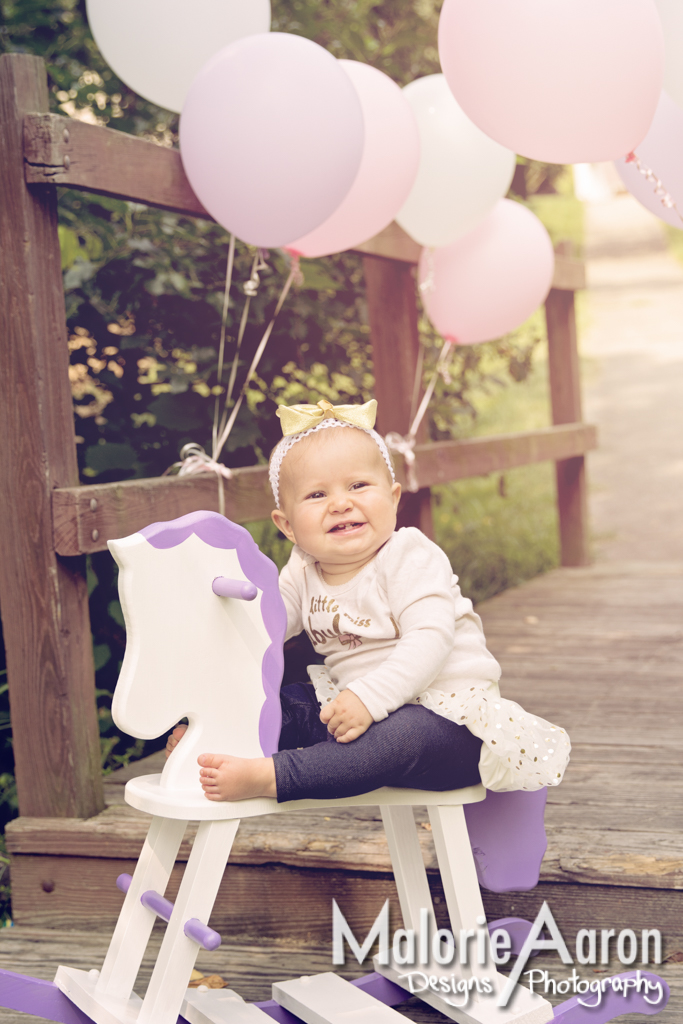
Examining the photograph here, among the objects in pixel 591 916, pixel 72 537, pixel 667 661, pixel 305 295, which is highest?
pixel 305 295

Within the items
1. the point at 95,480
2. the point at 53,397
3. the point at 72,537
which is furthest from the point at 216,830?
the point at 95,480

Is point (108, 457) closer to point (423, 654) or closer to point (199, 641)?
point (199, 641)

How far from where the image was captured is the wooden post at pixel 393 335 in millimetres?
3027

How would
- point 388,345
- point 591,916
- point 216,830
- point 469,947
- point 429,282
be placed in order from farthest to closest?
1. point 388,345
2. point 429,282
3. point 591,916
4. point 469,947
5. point 216,830

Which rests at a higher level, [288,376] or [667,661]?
[288,376]

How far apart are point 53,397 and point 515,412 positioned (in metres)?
6.13

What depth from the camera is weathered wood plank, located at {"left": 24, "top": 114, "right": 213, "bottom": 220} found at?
181 centimetres

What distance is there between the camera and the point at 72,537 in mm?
1836

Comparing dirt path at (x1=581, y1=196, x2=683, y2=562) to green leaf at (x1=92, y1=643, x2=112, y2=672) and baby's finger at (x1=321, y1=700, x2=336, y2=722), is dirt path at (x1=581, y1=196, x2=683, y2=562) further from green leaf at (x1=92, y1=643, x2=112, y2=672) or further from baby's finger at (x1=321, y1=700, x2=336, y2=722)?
baby's finger at (x1=321, y1=700, x2=336, y2=722)

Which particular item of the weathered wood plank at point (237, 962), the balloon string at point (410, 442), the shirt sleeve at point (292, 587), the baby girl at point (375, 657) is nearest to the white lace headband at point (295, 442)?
the baby girl at point (375, 657)

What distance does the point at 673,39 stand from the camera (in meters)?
1.79

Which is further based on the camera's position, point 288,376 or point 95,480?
point 288,376

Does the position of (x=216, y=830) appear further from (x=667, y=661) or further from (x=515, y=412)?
(x=515, y=412)

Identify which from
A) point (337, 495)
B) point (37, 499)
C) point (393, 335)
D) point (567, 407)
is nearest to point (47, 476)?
point (37, 499)
